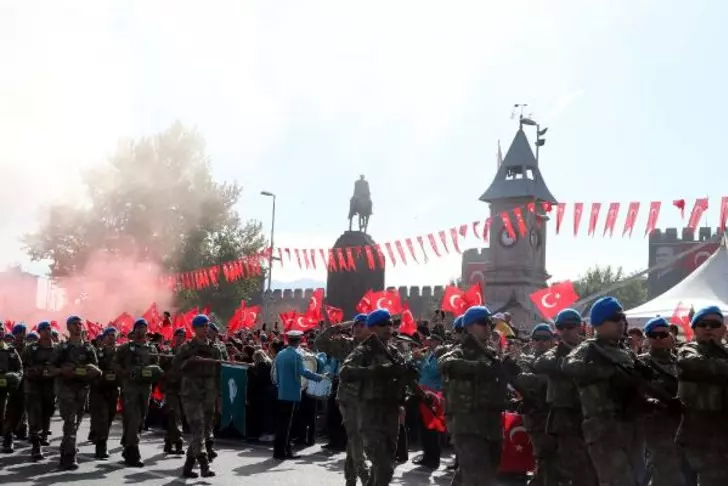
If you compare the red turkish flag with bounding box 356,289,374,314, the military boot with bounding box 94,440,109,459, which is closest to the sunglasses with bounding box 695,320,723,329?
the military boot with bounding box 94,440,109,459

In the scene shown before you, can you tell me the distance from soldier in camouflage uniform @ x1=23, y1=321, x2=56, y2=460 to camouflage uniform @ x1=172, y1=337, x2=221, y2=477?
118 inches

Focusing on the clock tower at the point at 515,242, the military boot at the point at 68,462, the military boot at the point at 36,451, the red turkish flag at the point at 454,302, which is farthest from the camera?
the clock tower at the point at 515,242

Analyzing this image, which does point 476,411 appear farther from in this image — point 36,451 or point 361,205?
point 361,205

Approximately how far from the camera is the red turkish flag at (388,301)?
18.3 metres

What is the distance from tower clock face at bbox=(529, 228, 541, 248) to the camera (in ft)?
209

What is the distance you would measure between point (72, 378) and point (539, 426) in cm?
696

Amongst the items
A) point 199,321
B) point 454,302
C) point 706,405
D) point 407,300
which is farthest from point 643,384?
point 407,300

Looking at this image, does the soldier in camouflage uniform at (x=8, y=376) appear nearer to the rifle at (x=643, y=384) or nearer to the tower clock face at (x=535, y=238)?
the rifle at (x=643, y=384)

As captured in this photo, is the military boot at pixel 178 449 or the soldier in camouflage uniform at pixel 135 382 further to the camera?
the military boot at pixel 178 449

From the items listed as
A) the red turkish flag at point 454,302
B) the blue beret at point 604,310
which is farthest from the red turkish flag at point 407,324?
the blue beret at point 604,310

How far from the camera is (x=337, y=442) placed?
15164 mm

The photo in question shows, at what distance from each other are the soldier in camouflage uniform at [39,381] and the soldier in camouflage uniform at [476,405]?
7838 millimetres

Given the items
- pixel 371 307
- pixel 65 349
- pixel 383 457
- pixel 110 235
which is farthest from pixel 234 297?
pixel 383 457

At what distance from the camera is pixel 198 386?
463 inches
